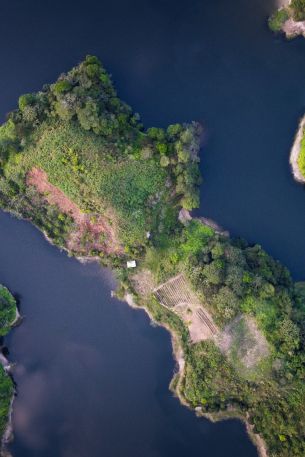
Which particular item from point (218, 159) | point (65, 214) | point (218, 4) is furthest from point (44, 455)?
point (218, 4)

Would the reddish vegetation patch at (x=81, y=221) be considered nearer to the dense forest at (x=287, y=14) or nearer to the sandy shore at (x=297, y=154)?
the sandy shore at (x=297, y=154)

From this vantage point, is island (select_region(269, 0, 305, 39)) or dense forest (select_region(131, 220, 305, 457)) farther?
island (select_region(269, 0, 305, 39))

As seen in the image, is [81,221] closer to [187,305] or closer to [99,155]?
[99,155]

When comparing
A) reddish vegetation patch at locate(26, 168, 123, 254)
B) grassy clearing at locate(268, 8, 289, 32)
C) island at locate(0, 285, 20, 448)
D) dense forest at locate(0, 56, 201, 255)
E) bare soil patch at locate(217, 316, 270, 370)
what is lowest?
island at locate(0, 285, 20, 448)

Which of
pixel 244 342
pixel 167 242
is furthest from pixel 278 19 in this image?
pixel 244 342

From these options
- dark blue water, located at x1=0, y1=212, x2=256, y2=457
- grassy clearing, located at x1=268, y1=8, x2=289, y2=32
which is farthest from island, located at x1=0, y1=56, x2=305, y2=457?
grassy clearing, located at x1=268, y1=8, x2=289, y2=32

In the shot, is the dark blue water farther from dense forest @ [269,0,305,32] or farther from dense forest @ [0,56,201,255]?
dense forest @ [269,0,305,32]
